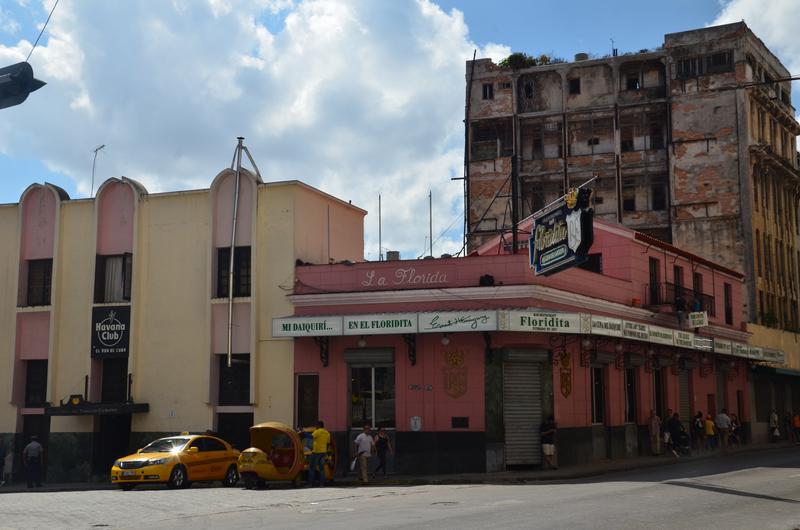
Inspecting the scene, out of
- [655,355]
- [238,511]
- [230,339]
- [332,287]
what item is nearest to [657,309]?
[655,355]

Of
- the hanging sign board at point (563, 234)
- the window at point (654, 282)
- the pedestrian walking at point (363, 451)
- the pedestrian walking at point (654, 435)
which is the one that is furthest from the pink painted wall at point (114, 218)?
the pedestrian walking at point (654, 435)

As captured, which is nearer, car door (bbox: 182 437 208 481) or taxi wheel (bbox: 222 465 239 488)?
car door (bbox: 182 437 208 481)

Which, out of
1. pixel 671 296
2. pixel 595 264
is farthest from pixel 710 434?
pixel 595 264

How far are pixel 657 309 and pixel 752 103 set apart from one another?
24936 mm

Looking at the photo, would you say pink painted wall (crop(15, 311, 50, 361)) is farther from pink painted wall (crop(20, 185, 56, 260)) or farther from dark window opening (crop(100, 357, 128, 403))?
dark window opening (crop(100, 357, 128, 403))

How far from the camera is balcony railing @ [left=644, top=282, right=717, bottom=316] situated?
35.1 metres

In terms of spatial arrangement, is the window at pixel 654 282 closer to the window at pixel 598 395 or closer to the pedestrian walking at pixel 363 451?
the window at pixel 598 395

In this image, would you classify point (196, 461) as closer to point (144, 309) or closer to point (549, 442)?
point (144, 309)

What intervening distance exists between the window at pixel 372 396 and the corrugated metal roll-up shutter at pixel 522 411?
3.45 meters

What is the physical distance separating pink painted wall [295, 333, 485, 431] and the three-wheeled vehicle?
3155 millimetres

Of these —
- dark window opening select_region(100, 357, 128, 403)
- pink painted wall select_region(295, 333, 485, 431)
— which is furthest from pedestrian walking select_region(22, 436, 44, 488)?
pink painted wall select_region(295, 333, 485, 431)

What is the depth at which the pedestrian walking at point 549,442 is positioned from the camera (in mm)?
26719

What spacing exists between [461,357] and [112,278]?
513 inches

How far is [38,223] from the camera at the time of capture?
33.3m
